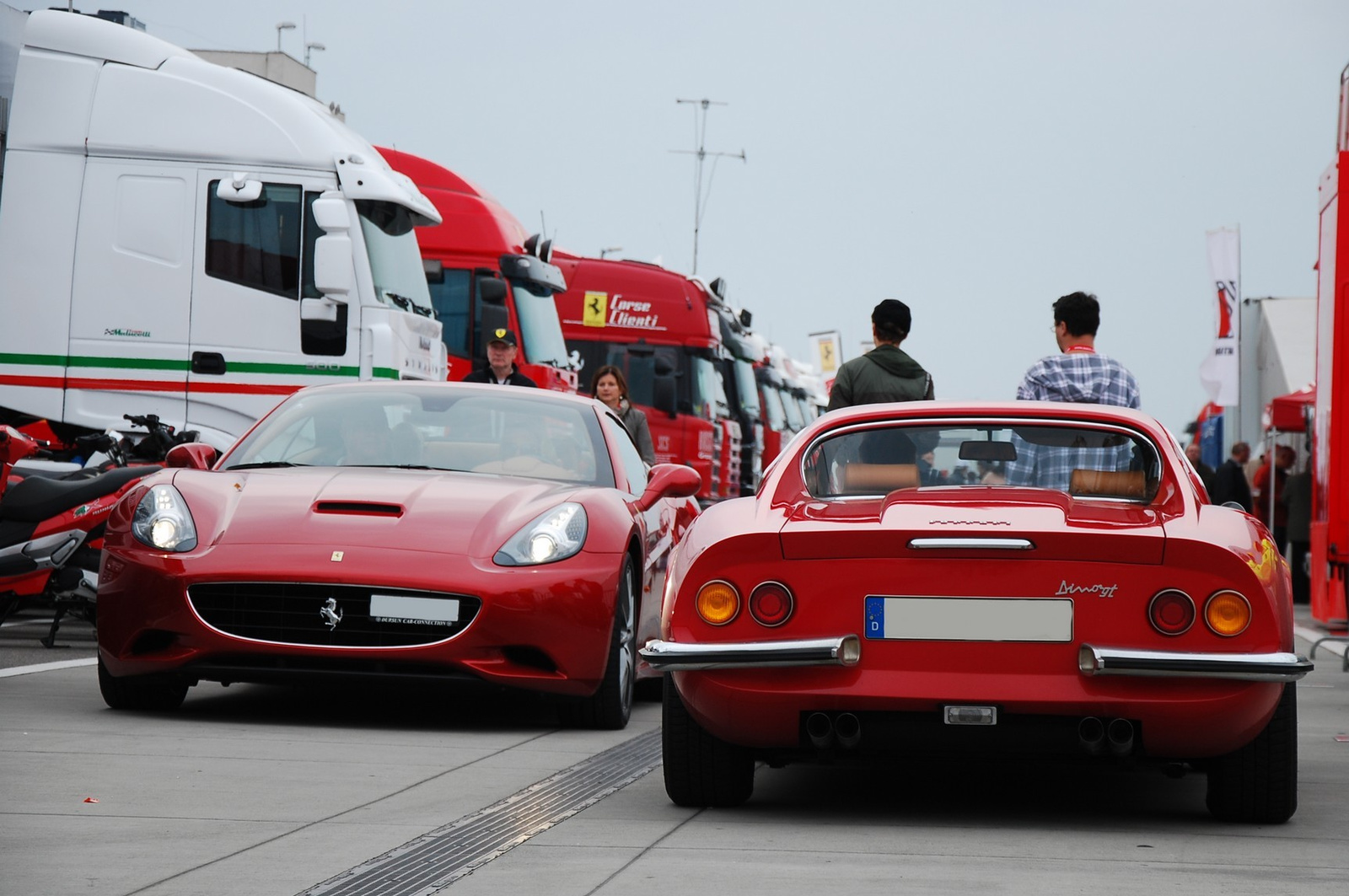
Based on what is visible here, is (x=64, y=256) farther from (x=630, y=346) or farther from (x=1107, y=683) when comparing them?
(x=630, y=346)

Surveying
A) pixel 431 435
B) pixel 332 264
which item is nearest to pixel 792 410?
pixel 332 264

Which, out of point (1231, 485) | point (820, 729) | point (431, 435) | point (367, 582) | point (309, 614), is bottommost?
point (820, 729)

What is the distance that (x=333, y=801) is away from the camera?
5809 mm

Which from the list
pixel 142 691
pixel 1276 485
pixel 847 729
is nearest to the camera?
pixel 847 729

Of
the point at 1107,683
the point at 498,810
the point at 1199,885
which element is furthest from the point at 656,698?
the point at 1199,885

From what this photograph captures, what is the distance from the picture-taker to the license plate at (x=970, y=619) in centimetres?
538

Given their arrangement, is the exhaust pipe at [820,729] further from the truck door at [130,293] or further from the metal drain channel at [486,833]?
the truck door at [130,293]

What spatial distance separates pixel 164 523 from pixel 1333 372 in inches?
350

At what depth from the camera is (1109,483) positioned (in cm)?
609

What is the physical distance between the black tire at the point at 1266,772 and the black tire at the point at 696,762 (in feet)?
4.30

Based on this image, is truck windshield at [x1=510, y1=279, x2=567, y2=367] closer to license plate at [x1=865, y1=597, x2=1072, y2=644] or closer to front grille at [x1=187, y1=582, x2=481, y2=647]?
front grille at [x1=187, y1=582, x2=481, y2=647]

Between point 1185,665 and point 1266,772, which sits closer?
point 1185,665

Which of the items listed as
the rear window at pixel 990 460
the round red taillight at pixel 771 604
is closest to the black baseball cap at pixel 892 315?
the rear window at pixel 990 460

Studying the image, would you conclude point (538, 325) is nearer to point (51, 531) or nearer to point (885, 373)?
point (51, 531)
